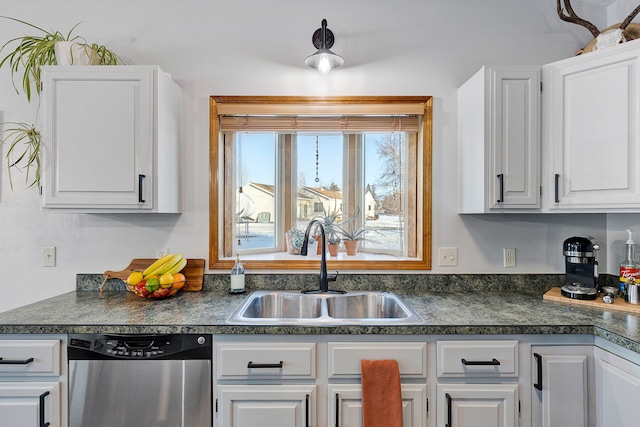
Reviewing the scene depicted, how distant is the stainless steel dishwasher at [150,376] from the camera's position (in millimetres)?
1375

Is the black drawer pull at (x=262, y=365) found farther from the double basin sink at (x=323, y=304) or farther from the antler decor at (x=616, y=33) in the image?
the antler decor at (x=616, y=33)

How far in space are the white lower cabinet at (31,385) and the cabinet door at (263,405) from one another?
0.65 meters

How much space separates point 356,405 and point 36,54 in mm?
2347

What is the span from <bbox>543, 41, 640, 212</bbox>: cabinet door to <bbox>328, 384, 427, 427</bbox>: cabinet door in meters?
1.15

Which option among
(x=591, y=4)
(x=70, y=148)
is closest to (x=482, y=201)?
(x=591, y=4)

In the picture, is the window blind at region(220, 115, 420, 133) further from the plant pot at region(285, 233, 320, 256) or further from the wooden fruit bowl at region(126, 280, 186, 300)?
the wooden fruit bowl at region(126, 280, 186, 300)

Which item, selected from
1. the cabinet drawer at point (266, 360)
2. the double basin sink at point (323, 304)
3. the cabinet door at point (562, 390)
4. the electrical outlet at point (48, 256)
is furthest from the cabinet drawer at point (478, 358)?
the electrical outlet at point (48, 256)

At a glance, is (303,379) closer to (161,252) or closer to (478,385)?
(478,385)

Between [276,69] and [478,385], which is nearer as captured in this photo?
[478,385]

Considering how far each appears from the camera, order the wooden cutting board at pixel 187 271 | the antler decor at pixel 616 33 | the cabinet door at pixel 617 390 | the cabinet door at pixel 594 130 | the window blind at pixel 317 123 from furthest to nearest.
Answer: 1. the window blind at pixel 317 123
2. the wooden cutting board at pixel 187 271
3. the antler decor at pixel 616 33
4. the cabinet door at pixel 594 130
5. the cabinet door at pixel 617 390

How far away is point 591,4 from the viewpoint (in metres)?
2.06

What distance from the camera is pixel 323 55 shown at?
1811mm

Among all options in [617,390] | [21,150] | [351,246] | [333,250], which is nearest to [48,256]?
[21,150]

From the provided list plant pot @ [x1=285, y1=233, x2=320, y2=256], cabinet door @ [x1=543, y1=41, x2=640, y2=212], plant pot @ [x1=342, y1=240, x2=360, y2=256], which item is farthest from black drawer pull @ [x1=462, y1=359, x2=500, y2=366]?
plant pot @ [x1=285, y1=233, x2=320, y2=256]
